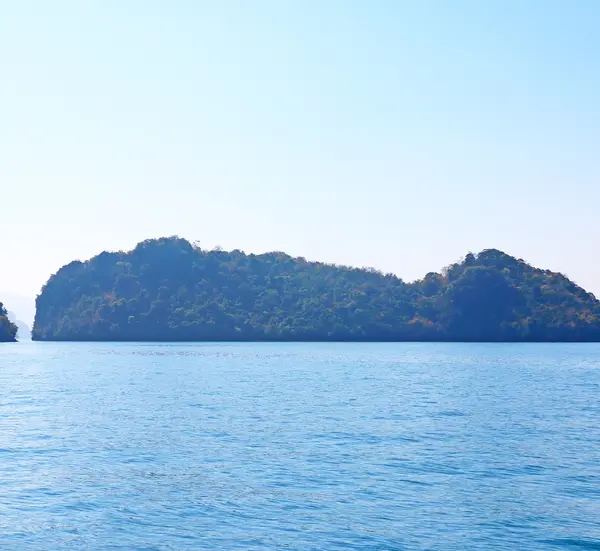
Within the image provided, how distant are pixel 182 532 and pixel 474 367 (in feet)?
407

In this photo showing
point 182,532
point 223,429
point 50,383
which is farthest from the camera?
point 50,383

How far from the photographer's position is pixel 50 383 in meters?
102

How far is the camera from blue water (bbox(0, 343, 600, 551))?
27.9 m

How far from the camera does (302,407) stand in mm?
70062

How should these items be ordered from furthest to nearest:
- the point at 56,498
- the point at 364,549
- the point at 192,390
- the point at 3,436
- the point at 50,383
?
1. the point at 50,383
2. the point at 192,390
3. the point at 3,436
4. the point at 56,498
5. the point at 364,549

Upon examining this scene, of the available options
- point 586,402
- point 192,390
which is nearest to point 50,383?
point 192,390

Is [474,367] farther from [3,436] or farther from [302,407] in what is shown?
[3,436]

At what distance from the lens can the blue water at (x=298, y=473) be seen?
91.7ft

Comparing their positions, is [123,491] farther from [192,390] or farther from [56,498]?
[192,390]

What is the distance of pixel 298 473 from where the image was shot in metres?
38.2

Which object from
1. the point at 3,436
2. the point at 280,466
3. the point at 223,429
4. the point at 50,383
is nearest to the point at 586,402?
the point at 223,429

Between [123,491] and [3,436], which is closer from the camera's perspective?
[123,491]

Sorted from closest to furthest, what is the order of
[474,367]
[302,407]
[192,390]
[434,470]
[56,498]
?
1. [56,498]
2. [434,470]
3. [302,407]
4. [192,390]
5. [474,367]

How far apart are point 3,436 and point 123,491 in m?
19.2
